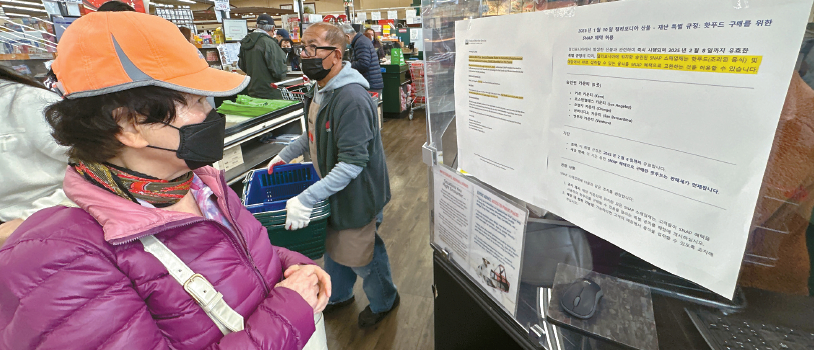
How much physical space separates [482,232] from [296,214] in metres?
0.95

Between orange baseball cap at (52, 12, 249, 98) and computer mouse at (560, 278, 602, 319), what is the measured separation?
0.97m

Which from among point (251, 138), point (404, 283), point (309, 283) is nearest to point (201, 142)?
point (309, 283)

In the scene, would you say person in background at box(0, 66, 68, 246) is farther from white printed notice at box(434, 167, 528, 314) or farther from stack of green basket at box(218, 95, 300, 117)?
stack of green basket at box(218, 95, 300, 117)

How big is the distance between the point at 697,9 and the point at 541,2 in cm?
28

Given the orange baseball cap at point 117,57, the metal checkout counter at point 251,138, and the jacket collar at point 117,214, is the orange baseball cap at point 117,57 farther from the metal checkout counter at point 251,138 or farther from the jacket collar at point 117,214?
the metal checkout counter at point 251,138

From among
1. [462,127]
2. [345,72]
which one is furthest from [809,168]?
[345,72]

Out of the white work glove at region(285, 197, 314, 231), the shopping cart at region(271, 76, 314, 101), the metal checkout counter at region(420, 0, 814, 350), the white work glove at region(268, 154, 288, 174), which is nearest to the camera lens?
the metal checkout counter at region(420, 0, 814, 350)

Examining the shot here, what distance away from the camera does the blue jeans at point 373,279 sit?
83.3 inches

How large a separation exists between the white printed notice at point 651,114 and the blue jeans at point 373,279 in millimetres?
1423

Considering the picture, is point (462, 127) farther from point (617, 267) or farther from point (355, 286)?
point (355, 286)

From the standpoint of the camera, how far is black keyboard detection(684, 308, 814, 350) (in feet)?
2.05

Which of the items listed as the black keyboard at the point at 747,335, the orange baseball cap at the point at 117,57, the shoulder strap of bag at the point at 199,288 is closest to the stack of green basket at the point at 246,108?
the orange baseball cap at the point at 117,57

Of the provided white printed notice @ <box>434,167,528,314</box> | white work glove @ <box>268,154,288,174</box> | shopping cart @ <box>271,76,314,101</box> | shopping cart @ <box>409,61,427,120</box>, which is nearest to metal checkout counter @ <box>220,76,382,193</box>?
shopping cart @ <box>271,76,314,101</box>

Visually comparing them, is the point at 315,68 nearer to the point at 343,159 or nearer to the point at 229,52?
the point at 343,159
